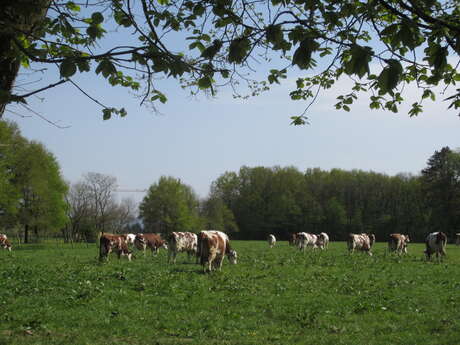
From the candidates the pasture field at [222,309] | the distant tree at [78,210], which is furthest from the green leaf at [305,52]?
the distant tree at [78,210]

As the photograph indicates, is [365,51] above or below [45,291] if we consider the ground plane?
above

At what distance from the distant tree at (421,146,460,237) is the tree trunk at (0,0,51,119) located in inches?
2807

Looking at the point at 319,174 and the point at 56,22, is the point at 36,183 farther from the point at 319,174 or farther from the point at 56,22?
the point at 319,174

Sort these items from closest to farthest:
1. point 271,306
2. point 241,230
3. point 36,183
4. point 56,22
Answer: point 56,22 < point 271,306 < point 36,183 < point 241,230

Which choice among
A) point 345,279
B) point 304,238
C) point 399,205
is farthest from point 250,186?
point 345,279

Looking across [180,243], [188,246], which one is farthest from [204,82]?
[188,246]

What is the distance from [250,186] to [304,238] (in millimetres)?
55550

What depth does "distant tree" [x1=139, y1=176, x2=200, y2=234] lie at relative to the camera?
73.9 metres

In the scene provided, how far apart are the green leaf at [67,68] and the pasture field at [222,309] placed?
525cm

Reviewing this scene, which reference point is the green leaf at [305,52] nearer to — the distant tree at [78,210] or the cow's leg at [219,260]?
the cow's leg at [219,260]

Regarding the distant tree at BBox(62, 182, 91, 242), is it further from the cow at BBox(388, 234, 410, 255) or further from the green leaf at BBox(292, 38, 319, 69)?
the green leaf at BBox(292, 38, 319, 69)

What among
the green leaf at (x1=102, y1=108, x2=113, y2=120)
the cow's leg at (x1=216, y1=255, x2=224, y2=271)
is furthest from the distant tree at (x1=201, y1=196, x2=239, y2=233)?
the green leaf at (x1=102, y1=108, x2=113, y2=120)

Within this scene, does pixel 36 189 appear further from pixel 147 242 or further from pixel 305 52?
pixel 305 52

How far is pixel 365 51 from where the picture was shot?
3.20 metres
